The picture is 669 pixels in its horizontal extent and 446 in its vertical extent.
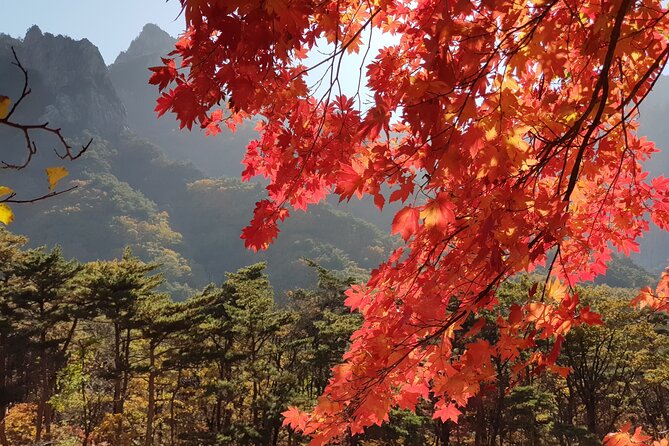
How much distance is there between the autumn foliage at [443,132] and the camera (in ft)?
4.45

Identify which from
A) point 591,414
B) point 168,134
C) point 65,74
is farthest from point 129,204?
point 591,414

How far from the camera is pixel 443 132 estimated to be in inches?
52.0

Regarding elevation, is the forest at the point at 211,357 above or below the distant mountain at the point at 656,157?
below

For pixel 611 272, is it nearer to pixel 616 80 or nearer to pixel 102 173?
pixel 616 80

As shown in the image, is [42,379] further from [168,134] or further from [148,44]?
[148,44]

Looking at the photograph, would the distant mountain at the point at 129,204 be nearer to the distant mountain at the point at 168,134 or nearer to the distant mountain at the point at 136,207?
the distant mountain at the point at 136,207

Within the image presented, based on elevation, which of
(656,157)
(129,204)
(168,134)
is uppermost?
(168,134)

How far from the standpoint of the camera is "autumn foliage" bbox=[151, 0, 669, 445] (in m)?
1.36

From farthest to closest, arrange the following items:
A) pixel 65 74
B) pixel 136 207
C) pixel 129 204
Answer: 1. pixel 65 74
2. pixel 136 207
3. pixel 129 204

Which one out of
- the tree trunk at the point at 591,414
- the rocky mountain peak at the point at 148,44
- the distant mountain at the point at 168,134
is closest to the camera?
the tree trunk at the point at 591,414

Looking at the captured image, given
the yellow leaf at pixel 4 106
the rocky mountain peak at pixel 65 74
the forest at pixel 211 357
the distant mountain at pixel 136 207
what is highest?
the rocky mountain peak at pixel 65 74

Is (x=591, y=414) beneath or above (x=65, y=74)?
beneath

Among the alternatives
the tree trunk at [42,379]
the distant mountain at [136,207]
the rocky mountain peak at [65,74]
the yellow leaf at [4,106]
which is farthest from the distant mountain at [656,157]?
the rocky mountain peak at [65,74]

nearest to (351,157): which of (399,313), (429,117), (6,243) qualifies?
(429,117)
